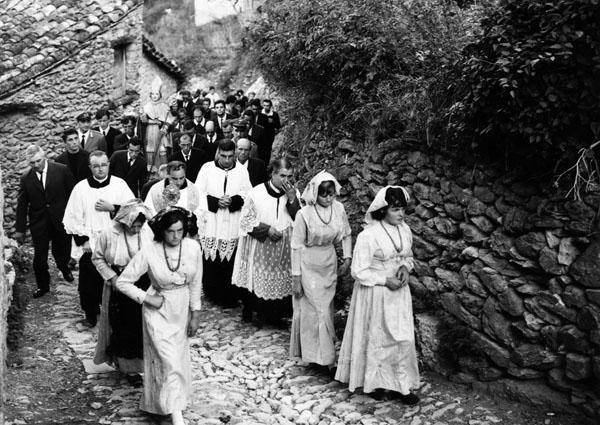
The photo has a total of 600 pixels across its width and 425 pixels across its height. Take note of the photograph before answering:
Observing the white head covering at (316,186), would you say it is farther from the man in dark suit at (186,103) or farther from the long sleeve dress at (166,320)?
the man in dark suit at (186,103)

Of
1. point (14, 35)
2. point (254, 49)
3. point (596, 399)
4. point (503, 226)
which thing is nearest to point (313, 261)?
point (503, 226)

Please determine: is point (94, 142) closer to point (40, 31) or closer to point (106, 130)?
point (106, 130)

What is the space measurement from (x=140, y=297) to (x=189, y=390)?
2.92ft

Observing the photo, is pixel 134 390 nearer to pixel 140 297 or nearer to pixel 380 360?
pixel 140 297

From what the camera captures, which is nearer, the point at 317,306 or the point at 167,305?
the point at 167,305

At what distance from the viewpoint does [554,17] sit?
6.41 m

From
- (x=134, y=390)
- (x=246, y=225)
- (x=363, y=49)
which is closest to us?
(x=134, y=390)

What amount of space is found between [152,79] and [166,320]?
17.6 m

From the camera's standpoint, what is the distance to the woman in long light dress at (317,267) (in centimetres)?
738

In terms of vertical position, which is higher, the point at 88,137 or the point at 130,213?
the point at 88,137

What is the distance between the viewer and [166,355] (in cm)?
599

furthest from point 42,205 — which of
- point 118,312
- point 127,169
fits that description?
point 118,312

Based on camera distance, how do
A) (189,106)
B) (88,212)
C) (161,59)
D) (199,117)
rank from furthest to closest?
(161,59), (189,106), (199,117), (88,212)

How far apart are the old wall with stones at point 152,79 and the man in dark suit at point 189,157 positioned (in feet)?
29.9
